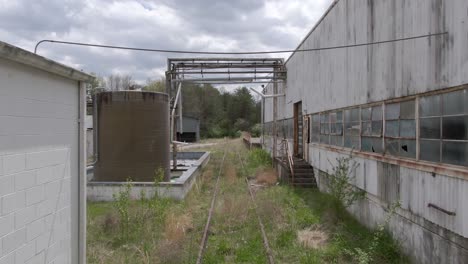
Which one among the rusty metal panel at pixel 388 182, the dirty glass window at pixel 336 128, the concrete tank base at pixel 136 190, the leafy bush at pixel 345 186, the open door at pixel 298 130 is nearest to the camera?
the rusty metal panel at pixel 388 182

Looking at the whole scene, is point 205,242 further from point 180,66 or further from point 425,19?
point 180,66

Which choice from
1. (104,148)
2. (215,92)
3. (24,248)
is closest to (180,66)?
(104,148)

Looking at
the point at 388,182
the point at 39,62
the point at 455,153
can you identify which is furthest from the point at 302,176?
the point at 39,62

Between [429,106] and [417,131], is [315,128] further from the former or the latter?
[429,106]

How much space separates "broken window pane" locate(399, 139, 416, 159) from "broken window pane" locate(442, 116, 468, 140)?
1.16 metres

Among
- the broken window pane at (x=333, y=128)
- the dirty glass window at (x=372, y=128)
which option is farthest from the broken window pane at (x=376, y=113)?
the broken window pane at (x=333, y=128)

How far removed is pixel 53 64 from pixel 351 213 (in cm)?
925

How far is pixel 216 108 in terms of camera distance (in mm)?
85562

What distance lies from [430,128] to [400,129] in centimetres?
130

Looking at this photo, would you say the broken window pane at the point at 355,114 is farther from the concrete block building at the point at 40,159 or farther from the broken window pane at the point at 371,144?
the concrete block building at the point at 40,159

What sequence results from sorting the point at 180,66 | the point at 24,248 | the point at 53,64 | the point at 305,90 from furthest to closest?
the point at 180,66, the point at 305,90, the point at 53,64, the point at 24,248

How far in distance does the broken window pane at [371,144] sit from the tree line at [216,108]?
229 feet

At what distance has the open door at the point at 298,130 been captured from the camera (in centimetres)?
2075

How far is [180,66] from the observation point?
23.4 metres
